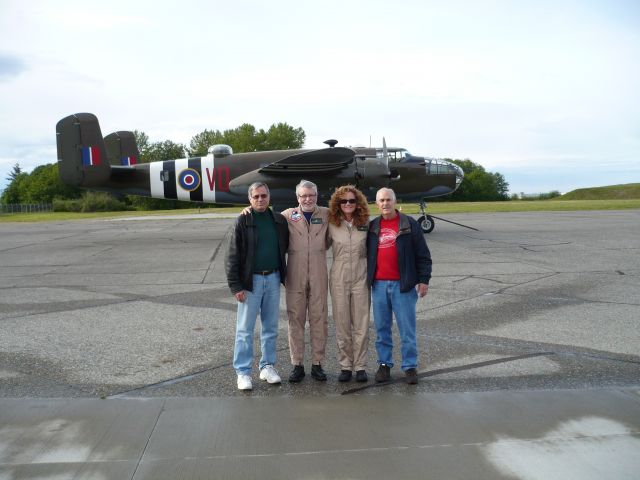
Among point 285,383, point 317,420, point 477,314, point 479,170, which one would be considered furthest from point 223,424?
point 479,170

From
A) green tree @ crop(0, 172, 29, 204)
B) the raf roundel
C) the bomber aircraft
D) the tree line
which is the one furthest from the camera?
green tree @ crop(0, 172, 29, 204)

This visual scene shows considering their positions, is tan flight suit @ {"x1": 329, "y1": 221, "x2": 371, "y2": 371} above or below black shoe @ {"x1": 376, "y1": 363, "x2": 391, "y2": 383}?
above

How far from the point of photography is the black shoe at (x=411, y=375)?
4737 mm

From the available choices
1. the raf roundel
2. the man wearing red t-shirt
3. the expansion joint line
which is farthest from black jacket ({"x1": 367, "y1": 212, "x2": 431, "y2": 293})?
the raf roundel

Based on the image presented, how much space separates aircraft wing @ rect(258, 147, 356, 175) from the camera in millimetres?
16422

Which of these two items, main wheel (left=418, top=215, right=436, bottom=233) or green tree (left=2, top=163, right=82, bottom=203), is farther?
green tree (left=2, top=163, right=82, bottom=203)

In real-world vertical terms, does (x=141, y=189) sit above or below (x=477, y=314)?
Answer: above

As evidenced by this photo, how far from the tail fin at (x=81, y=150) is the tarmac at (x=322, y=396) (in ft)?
34.7

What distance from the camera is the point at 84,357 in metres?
5.55

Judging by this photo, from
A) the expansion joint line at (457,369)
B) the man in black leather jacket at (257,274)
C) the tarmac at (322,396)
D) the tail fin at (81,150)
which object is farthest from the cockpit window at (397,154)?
the man in black leather jacket at (257,274)

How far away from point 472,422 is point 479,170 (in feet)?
304

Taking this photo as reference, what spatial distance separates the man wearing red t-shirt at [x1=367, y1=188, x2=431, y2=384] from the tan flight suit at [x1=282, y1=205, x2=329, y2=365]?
463 mm

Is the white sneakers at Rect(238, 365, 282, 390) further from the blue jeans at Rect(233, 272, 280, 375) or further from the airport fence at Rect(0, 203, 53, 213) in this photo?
the airport fence at Rect(0, 203, 53, 213)

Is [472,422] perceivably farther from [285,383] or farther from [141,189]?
[141,189]
